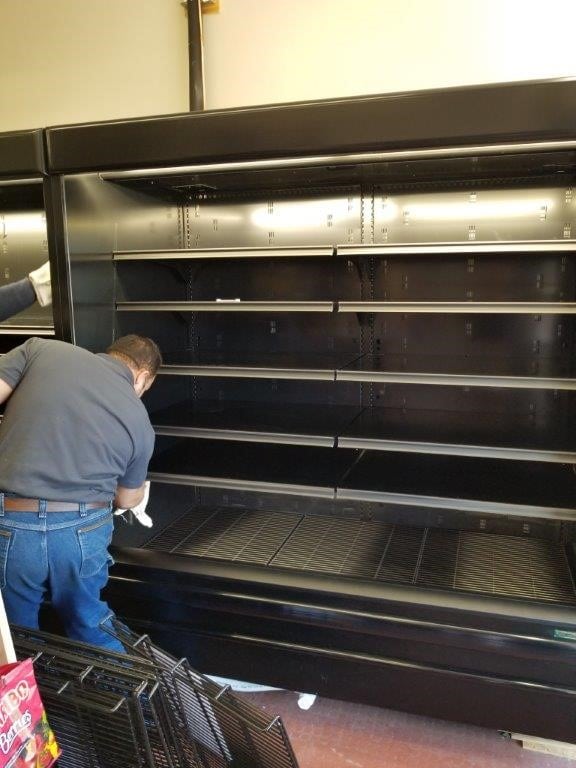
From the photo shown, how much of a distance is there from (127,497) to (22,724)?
1.00 meters

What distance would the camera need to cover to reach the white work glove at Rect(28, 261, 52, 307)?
7.76 feet

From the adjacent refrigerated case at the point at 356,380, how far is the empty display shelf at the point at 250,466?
0.8 inches

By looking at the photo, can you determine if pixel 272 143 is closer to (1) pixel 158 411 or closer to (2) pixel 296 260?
(2) pixel 296 260

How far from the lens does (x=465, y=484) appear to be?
2436mm

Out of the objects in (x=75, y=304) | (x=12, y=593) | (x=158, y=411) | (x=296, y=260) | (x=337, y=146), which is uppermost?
(x=337, y=146)

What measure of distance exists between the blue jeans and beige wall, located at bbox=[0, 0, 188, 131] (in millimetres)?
2196

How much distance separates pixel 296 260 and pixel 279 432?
964 mm

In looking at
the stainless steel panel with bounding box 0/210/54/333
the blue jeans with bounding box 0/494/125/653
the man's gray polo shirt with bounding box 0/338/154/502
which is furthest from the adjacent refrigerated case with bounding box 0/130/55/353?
the blue jeans with bounding box 0/494/125/653

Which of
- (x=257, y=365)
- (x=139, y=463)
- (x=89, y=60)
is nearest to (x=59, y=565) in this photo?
(x=139, y=463)

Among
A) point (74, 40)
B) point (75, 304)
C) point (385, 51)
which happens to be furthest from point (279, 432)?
point (74, 40)

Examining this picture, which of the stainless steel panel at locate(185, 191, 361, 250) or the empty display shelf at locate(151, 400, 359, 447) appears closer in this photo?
the empty display shelf at locate(151, 400, 359, 447)

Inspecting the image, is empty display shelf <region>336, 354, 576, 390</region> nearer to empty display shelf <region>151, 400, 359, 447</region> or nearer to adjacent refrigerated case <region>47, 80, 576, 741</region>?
adjacent refrigerated case <region>47, 80, 576, 741</region>

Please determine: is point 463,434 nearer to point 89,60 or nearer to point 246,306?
point 246,306

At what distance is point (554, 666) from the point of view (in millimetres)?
1940
